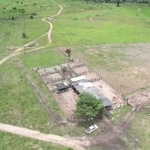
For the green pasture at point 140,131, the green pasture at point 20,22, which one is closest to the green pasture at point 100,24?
the green pasture at point 20,22

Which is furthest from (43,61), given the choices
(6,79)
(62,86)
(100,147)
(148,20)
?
(148,20)

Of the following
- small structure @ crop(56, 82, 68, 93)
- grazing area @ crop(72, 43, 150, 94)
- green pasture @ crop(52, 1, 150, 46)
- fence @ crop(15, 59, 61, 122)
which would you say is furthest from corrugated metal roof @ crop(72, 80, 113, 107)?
green pasture @ crop(52, 1, 150, 46)

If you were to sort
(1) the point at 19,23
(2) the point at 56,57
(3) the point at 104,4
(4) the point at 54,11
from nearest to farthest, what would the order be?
(2) the point at 56,57
(1) the point at 19,23
(4) the point at 54,11
(3) the point at 104,4

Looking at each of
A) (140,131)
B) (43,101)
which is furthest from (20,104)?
(140,131)

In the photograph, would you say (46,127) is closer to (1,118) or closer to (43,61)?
(1,118)

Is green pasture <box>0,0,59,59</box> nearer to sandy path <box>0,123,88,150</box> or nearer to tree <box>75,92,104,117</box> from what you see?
sandy path <box>0,123,88,150</box>

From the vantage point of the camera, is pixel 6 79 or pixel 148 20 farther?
pixel 148 20
